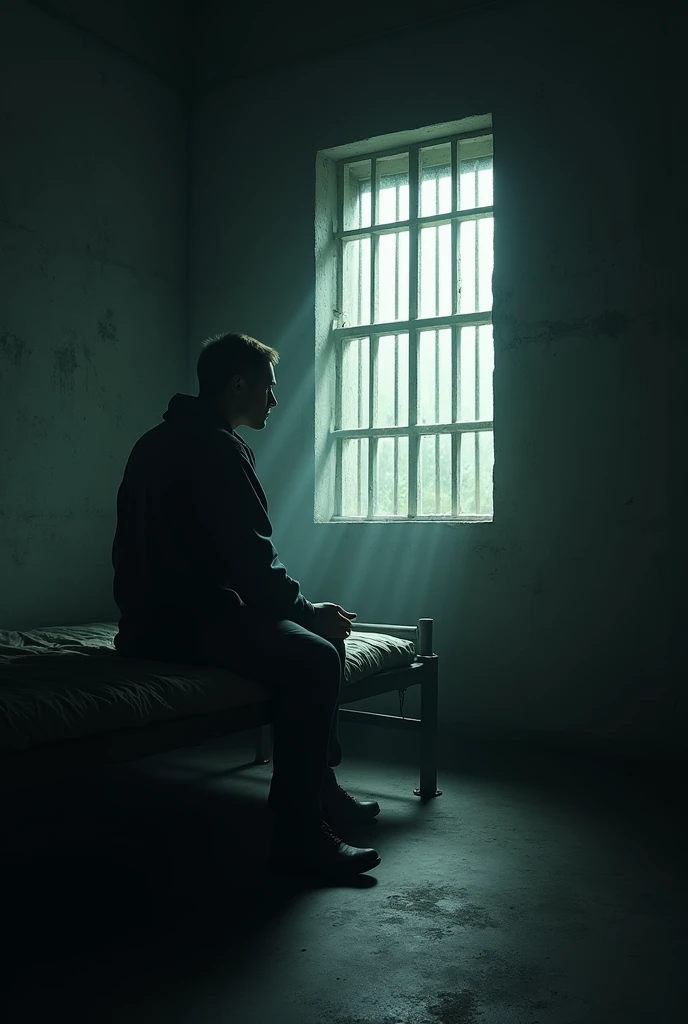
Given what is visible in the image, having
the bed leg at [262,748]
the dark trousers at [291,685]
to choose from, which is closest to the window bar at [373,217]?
the bed leg at [262,748]

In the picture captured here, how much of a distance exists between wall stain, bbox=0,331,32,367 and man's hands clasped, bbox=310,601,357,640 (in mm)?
2409

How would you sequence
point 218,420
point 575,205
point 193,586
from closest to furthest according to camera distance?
point 193,586, point 218,420, point 575,205

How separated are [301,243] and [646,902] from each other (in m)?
3.87

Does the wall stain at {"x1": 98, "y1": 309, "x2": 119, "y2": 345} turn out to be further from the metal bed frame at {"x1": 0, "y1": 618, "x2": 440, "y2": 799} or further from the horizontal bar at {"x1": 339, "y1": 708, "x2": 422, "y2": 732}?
the horizontal bar at {"x1": 339, "y1": 708, "x2": 422, "y2": 732}

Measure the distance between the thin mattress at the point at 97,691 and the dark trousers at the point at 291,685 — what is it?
0.07 meters

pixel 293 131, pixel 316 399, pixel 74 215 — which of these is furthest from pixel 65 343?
pixel 293 131

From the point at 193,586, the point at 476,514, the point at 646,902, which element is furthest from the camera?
the point at 476,514

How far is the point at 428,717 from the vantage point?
3.52 meters

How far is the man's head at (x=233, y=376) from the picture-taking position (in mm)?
2857

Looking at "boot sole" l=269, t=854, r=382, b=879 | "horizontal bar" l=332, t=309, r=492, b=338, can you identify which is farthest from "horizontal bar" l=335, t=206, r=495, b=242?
"boot sole" l=269, t=854, r=382, b=879

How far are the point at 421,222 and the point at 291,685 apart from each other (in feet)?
10.3

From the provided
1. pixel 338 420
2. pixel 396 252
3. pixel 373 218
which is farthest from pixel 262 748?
pixel 373 218

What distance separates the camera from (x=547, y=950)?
2.05 metres

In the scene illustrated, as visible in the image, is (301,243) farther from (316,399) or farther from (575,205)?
(575,205)
